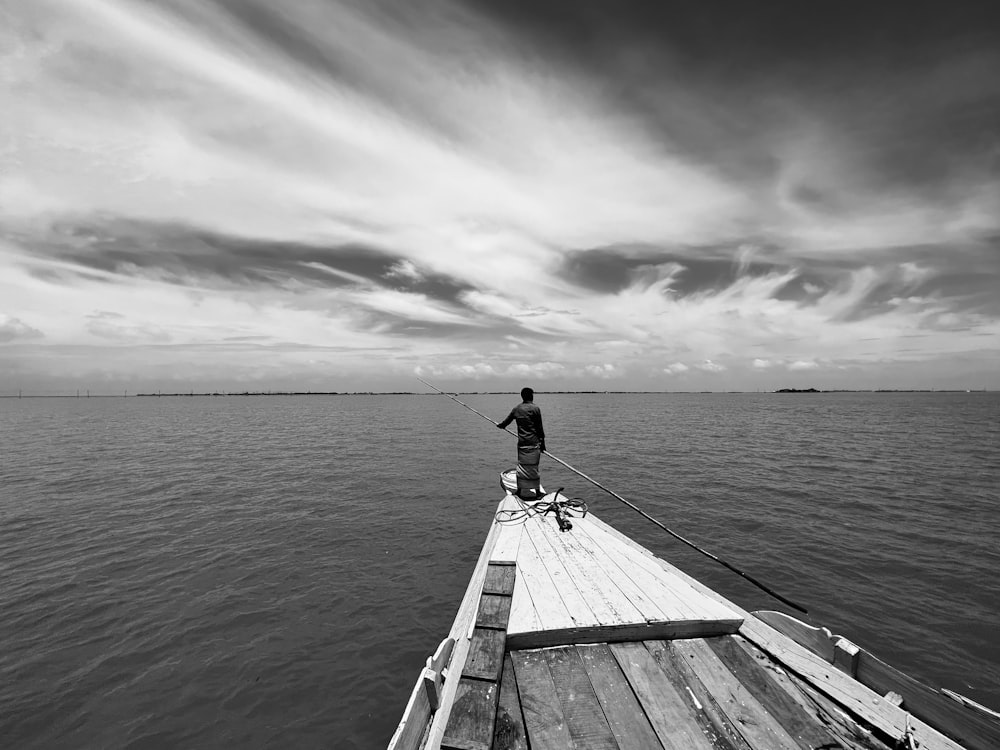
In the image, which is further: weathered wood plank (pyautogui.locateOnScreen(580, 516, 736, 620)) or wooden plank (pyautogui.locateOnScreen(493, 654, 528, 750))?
weathered wood plank (pyautogui.locateOnScreen(580, 516, 736, 620))

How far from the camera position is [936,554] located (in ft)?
43.1

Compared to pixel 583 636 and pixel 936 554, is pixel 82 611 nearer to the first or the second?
pixel 583 636

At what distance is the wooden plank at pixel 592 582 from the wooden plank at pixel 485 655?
142cm

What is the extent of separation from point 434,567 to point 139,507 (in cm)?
1456

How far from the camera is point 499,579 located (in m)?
6.73

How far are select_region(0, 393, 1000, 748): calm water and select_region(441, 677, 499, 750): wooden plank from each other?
3.85m

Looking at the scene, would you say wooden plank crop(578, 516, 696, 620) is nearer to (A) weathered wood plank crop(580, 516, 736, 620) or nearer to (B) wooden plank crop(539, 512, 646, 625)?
(A) weathered wood plank crop(580, 516, 736, 620)

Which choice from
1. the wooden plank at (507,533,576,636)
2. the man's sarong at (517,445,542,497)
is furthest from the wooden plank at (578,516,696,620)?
the man's sarong at (517,445,542,497)

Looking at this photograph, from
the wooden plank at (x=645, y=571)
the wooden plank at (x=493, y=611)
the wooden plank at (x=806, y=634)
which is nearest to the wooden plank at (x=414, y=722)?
the wooden plank at (x=493, y=611)

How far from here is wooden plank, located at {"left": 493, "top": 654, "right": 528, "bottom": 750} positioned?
3.77m

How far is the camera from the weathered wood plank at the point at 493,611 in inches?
210

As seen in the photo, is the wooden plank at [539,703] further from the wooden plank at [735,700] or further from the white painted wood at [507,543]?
the white painted wood at [507,543]

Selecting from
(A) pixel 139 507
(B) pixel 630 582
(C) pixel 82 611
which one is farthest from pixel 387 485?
(B) pixel 630 582

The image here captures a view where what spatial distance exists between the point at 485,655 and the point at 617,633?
5.75 feet
